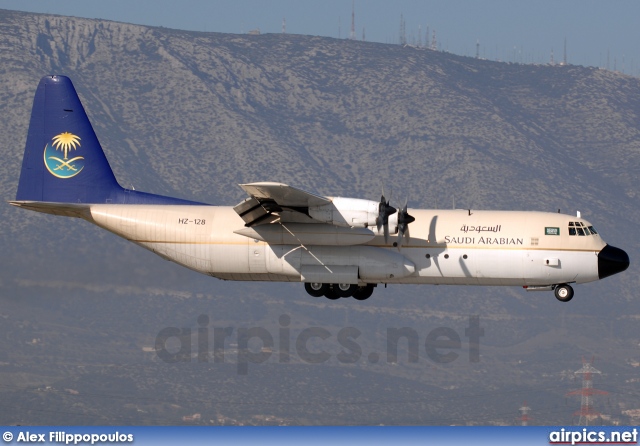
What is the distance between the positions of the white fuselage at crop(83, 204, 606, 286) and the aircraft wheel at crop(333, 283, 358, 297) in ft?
2.76

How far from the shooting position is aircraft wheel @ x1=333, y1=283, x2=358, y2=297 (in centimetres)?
5556

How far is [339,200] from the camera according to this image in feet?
172

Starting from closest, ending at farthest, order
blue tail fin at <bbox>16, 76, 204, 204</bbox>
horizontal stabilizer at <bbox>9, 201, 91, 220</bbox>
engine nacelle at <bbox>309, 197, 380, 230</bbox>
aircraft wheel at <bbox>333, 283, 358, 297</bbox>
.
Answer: engine nacelle at <bbox>309, 197, 380, 230</bbox>
aircraft wheel at <bbox>333, 283, 358, 297</bbox>
horizontal stabilizer at <bbox>9, 201, 91, 220</bbox>
blue tail fin at <bbox>16, 76, 204, 204</bbox>

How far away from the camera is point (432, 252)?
54.6 m

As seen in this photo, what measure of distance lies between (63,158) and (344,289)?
46.3ft

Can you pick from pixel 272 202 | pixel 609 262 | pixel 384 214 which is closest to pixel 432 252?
pixel 384 214

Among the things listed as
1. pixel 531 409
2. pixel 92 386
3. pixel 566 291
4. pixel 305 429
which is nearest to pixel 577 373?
pixel 531 409

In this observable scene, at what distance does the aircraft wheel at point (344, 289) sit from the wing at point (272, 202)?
3700mm

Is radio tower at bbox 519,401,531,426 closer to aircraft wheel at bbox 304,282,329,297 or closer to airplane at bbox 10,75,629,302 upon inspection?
airplane at bbox 10,75,629,302

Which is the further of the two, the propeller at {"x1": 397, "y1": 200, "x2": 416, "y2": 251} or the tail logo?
the tail logo

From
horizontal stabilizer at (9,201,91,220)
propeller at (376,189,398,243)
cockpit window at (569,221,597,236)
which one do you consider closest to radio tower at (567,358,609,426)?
cockpit window at (569,221,597,236)

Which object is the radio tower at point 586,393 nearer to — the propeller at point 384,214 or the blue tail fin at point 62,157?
the blue tail fin at point 62,157

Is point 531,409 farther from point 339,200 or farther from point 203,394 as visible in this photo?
point 339,200

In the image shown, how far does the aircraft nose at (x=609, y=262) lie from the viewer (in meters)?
54.4
